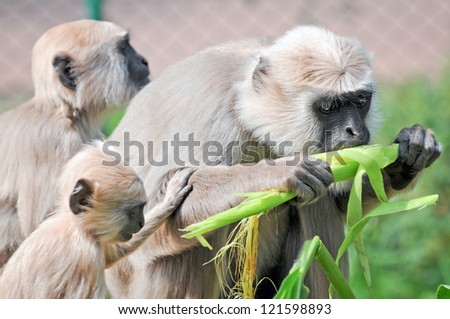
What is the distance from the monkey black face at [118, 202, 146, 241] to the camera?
5996mm

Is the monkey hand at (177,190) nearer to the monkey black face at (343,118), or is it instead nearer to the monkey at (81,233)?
the monkey at (81,233)

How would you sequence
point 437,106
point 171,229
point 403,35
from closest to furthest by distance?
point 171,229, point 437,106, point 403,35

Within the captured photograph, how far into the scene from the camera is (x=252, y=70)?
676 centimetres

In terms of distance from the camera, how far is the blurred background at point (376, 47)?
9.95 meters

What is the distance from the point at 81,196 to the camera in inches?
231

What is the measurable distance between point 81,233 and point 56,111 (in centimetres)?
242

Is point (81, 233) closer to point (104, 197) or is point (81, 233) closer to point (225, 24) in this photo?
point (104, 197)

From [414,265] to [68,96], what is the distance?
419 cm

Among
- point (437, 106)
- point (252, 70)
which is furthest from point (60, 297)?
point (437, 106)

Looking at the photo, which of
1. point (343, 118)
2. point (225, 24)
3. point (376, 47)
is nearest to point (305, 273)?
point (343, 118)

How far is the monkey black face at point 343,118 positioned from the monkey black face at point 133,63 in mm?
2780

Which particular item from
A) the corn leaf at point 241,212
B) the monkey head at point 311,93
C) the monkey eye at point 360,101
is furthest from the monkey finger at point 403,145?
the corn leaf at point 241,212

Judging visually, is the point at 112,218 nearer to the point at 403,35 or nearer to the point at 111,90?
the point at 111,90

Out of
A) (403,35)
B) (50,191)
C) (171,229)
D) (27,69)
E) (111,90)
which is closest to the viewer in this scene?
(171,229)
